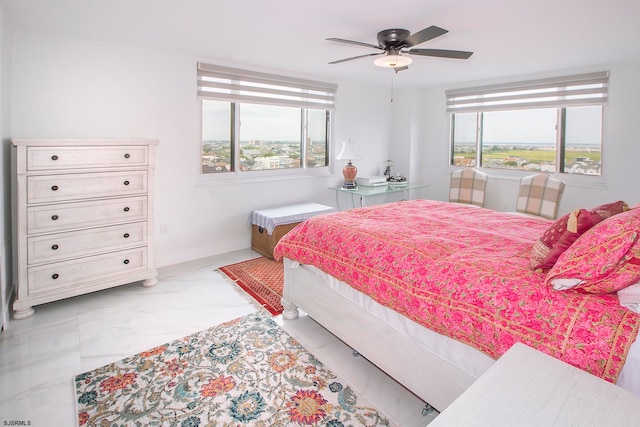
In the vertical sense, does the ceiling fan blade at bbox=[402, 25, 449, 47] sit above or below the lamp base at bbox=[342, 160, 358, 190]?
above

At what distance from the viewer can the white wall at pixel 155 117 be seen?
3244mm

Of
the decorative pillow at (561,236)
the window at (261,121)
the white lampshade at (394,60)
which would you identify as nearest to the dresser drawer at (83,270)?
the window at (261,121)

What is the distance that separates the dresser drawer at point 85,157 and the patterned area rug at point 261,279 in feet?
4.54

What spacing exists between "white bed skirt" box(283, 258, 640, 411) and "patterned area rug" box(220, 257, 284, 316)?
1.74ft

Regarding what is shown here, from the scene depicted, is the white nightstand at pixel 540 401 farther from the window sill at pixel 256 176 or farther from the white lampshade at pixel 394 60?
the window sill at pixel 256 176

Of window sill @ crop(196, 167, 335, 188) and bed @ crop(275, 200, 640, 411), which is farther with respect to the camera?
window sill @ crop(196, 167, 335, 188)

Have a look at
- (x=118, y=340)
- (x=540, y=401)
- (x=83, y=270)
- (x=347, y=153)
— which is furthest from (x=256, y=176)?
Result: (x=540, y=401)

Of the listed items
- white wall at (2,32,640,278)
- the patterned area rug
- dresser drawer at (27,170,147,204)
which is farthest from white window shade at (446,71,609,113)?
dresser drawer at (27,170,147,204)

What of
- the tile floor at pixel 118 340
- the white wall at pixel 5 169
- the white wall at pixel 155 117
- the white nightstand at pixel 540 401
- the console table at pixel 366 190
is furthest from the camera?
the console table at pixel 366 190

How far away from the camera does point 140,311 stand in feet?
10.1

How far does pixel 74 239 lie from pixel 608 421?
3.44 meters

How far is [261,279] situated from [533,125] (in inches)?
A: 158

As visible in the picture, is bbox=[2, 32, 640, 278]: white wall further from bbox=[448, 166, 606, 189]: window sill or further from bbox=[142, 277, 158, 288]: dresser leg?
bbox=[142, 277, 158, 288]: dresser leg

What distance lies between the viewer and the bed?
4.59 feet
